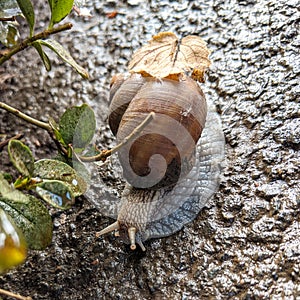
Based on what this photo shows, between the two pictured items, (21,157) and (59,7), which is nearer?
(21,157)

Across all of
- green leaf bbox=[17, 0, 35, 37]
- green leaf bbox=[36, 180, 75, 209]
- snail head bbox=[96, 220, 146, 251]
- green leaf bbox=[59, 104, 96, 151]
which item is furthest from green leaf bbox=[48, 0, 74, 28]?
snail head bbox=[96, 220, 146, 251]

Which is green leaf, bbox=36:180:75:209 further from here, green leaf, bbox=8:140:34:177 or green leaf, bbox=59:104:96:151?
green leaf, bbox=59:104:96:151

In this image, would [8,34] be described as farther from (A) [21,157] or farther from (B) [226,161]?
(B) [226,161]

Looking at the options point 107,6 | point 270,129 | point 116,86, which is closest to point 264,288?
point 270,129

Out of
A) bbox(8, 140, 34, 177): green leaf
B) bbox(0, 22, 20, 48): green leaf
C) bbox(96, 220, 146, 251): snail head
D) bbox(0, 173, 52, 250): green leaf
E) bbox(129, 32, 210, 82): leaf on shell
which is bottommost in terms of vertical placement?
bbox(96, 220, 146, 251): snail head

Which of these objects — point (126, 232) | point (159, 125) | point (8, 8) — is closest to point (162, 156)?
point (159, 125)

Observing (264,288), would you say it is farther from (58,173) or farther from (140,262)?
(58,173)
